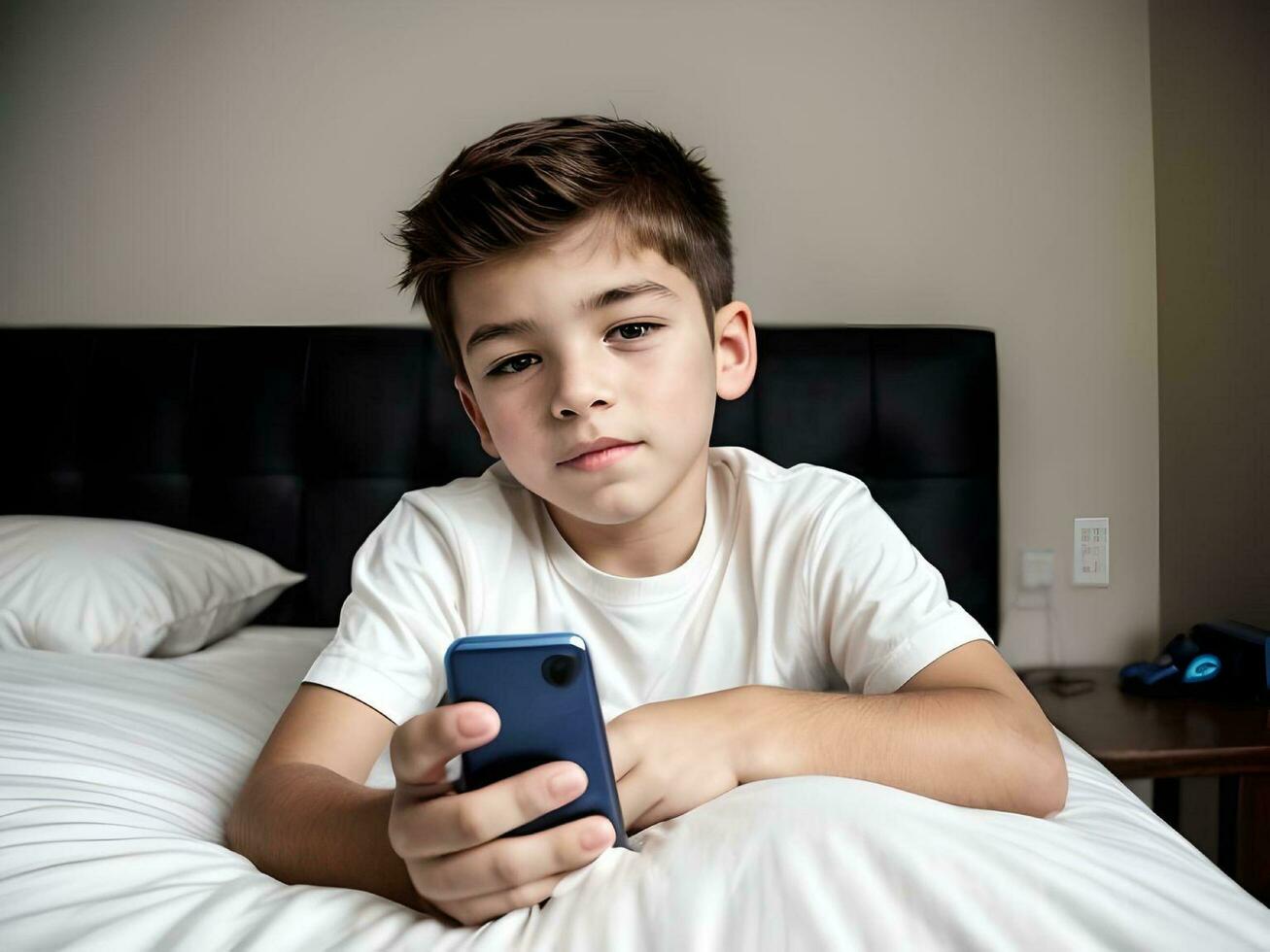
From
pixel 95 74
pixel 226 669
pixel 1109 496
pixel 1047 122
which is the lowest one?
pixel 226 669

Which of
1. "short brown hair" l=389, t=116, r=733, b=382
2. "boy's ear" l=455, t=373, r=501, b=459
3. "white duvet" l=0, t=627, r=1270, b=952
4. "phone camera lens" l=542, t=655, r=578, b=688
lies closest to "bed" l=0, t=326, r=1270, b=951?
"white duvet" l=0, t=627, r=1270, b=952

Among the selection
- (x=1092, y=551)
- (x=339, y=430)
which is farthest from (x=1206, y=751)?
(x=339, y=430)

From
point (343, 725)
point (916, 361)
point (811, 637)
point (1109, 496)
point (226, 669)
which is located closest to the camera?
point (343, 725)

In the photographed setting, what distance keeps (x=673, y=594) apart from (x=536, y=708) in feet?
1.56

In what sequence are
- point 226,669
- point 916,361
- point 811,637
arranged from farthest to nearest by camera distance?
point 916,361
point 226,669
point 811,637

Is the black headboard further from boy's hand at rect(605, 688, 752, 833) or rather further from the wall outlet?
boy's hand at rect(605, 688, 752, 833)

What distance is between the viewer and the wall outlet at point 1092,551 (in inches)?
65.3

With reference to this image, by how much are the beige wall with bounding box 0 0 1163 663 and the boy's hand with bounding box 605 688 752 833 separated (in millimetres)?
1146

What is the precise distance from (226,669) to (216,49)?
1.18 metres

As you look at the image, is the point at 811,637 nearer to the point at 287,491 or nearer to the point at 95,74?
the point at 287,491

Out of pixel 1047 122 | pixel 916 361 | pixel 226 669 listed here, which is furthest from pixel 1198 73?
pixel 226 669

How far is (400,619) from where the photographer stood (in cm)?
85

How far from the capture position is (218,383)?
1.58 metres

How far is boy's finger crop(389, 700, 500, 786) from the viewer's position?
443 mm
